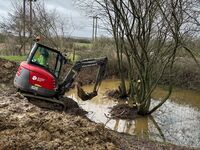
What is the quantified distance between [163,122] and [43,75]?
5.10 meters

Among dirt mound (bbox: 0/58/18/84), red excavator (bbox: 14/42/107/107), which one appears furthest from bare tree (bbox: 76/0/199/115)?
dirt mound (bbox: 0/58/18/84)

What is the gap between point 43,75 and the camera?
38.6ft

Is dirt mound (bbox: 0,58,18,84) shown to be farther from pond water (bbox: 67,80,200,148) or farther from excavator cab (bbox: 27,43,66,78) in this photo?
excavator cab (bbox: 27,43,66,78)

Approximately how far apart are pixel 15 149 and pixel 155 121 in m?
9.25

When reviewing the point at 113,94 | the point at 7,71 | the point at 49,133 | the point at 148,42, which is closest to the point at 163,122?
the point at 148,42

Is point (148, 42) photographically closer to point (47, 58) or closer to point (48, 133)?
point (47, 58)

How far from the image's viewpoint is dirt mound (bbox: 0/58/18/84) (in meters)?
19.5

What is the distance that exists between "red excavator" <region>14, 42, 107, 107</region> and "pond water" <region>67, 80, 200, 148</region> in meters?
1.99

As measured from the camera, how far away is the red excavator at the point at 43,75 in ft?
38.6

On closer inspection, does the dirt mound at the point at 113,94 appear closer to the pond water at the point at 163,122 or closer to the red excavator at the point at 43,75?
Result: the pond water at the point at 163,122

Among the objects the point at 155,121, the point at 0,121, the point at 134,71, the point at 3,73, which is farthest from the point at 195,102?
the point at 0,121

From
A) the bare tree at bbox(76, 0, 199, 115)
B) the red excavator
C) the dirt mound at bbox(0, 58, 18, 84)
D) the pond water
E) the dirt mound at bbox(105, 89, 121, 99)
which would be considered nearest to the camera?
the red excavator

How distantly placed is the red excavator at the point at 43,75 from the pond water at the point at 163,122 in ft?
6.53

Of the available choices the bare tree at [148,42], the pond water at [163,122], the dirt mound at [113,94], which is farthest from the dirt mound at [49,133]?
the dirt mound at [113,94]
